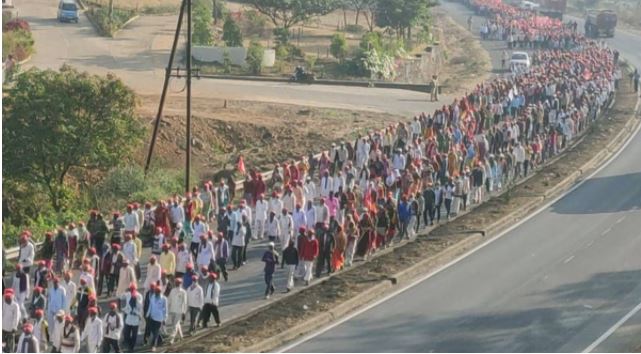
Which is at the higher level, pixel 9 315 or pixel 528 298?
pixel 9 315

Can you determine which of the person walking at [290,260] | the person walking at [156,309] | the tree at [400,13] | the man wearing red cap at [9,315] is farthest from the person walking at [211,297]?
the tree at [400,13]

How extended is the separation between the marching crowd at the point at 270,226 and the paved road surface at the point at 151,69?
840 cm

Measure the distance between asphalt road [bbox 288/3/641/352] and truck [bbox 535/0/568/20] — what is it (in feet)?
228

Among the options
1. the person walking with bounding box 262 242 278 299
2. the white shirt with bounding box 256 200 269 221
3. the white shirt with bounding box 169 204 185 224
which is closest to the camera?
the person walking with bounding box 262 242 278 299

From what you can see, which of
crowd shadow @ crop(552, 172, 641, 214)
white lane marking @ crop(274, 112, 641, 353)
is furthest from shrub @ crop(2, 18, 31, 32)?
crowd shadow @ crop(552, 172, 641, 214)

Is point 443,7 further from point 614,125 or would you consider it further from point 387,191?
point 387,191

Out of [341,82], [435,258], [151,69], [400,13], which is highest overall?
[400,13]

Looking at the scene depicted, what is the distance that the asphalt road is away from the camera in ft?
65.3

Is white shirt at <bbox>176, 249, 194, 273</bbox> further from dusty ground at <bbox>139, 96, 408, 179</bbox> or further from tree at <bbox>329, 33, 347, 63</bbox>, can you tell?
tree at <bbox>329, 33, 347, 63</bbox>

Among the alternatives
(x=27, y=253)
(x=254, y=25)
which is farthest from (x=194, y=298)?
(x=254, y=25)

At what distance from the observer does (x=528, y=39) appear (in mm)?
71875

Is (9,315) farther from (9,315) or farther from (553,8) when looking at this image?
(553,8)

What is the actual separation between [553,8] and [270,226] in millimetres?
83034

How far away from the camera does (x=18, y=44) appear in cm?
5034
